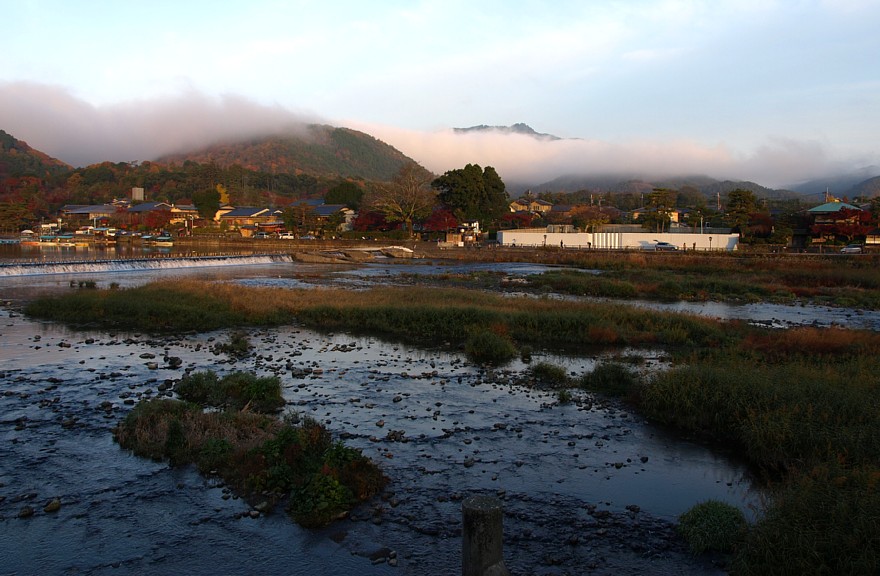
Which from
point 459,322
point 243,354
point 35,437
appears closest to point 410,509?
point 35,437

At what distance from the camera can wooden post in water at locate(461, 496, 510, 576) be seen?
471 centimetres

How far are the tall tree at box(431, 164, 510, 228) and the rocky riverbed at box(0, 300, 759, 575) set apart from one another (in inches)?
2607

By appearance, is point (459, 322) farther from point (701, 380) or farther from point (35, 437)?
point (35, 437)

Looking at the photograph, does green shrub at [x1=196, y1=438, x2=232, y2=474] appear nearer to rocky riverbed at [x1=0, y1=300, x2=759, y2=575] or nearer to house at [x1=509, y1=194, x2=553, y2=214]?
rocky riverbed at [x1=0, y1=300, x2=759, y2=575]

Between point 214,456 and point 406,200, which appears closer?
point 214,456

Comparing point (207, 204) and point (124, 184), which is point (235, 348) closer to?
point (207, 204)

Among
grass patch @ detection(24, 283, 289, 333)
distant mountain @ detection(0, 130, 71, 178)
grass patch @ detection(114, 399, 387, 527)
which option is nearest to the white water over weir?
grass patch @ detection(24, 283, 289, 333)

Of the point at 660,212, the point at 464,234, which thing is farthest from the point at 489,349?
the point at 660,212

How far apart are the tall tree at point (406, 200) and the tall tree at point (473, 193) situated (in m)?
3.58

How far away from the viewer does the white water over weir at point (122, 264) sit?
122ft

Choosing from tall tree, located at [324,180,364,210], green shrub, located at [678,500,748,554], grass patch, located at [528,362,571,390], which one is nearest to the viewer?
green shrub, located at [678,500,748,554]

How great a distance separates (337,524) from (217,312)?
1632 centimetres

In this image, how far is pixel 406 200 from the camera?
84062 millimetres

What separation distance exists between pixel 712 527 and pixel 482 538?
370cm
